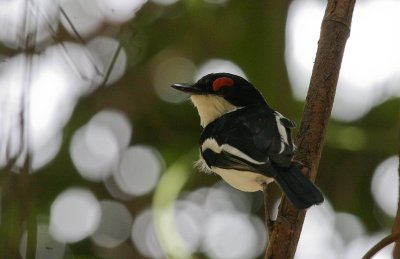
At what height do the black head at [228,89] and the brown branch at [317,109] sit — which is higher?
the brown branch at [317,109]

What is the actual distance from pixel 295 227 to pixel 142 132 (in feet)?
7.94

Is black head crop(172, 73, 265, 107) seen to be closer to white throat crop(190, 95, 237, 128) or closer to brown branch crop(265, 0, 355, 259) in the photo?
white throat crop(190, 95, 237, 128)

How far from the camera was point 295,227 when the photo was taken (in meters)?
2.67

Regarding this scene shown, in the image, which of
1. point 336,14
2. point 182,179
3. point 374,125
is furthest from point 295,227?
point 374,125

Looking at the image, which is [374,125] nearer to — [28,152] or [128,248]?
[128,248]

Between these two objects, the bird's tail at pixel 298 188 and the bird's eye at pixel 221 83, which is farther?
the bird's eye at pixel 221 83

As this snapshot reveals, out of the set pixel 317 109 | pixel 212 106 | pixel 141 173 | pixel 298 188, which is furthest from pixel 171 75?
pixel 298 188

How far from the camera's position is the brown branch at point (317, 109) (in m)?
2.63

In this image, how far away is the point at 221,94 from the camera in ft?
12.5

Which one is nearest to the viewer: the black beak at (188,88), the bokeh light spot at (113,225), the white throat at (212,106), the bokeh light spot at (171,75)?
the black beak at (188,88)

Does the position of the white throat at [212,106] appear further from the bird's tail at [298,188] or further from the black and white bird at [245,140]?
the bird's tail at [298,188]

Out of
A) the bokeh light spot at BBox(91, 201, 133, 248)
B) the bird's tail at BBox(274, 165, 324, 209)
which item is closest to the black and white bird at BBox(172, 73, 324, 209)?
the bird's tail at BBox(274, 165, 324, 209)

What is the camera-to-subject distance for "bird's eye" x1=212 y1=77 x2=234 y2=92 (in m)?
3.78

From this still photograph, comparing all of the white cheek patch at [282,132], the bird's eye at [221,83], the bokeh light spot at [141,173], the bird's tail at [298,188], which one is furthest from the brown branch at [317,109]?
the bokeh light spot at [141,173]
